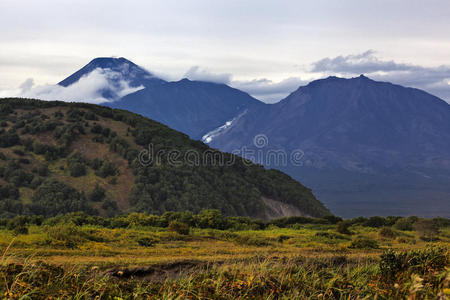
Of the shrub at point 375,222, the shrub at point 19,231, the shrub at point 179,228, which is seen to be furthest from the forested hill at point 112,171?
the shrub at point 375,222

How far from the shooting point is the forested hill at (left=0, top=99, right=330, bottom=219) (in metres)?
42.5

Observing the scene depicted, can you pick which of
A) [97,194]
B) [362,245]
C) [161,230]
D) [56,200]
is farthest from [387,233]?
[56,200]

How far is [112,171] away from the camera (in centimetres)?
4881

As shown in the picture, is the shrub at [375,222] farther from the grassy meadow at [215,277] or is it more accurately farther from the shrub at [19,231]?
the shrub at [19,231]

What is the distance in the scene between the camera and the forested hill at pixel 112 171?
42.5 m

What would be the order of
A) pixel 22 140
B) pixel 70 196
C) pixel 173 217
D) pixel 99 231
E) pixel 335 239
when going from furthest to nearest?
pixel 22 140, pixel 70 196, pixel 173 217, pixel 335 239, pixel 99 231

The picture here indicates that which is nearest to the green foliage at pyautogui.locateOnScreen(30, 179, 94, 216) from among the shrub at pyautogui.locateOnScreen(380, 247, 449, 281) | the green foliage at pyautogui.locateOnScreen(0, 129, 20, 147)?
the green foliage at pyautogui.locateOnScreen(0, 129, 20, 147)

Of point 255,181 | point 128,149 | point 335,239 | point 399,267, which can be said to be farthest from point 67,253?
point 255,181

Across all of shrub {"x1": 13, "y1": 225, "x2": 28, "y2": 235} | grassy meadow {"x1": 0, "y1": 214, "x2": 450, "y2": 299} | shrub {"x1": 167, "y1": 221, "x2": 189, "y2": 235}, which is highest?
grassy meadow {"x1": 0, "y1": 214, "x2": 450, "y2": 299}

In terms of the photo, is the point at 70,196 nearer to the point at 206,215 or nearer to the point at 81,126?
the point at 81,126

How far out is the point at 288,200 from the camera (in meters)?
65.8

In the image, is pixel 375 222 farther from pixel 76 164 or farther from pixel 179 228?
pixel 76 164

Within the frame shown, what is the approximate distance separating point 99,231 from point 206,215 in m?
8.66

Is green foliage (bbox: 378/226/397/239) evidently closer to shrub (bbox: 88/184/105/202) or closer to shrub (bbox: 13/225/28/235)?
shrub (bbox: 13/225/28/235)
